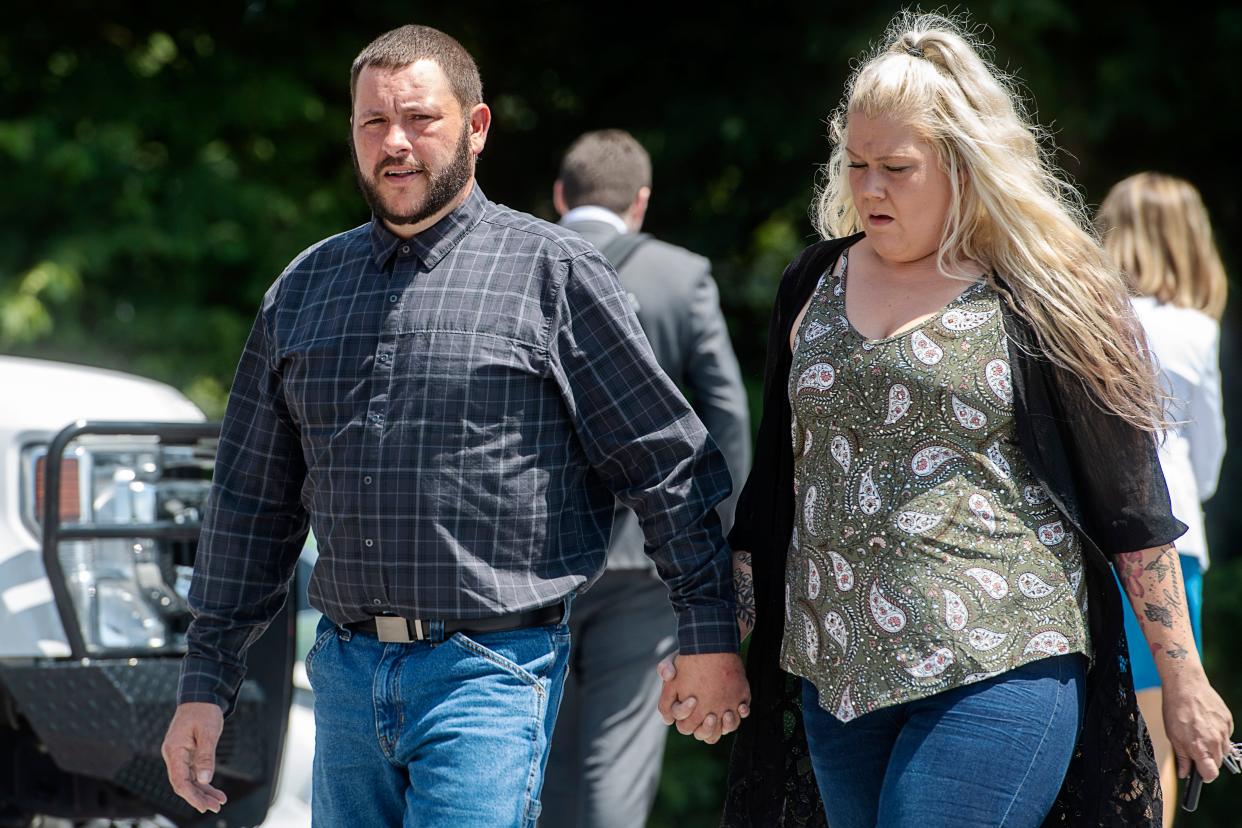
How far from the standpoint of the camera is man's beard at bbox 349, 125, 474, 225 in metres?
2.77

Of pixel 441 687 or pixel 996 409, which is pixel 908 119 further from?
pixel 441 687

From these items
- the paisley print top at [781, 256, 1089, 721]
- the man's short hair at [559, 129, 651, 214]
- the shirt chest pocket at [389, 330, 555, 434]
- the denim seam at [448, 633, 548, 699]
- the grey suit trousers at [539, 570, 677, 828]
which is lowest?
the grey suit trousers at [539, 570, 677, 828]

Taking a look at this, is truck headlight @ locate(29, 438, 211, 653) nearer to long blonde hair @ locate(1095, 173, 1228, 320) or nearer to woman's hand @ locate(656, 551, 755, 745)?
woman's hand @ locate(656, 551, 755, 745)

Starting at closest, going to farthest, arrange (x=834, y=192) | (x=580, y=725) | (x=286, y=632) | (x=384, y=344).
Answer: (x=384, y=344) < (x=834, y=192) < (x=286, y=632) < (x=580, y=725)

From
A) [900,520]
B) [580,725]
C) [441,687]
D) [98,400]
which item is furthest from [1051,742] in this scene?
[98,400]

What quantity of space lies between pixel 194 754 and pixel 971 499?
1497 mm

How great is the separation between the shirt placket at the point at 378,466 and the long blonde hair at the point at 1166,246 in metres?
2.40

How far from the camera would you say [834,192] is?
3033 millimetres

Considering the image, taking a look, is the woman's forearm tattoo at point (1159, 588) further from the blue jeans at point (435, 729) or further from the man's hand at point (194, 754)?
the man's hand at point (194, 754)

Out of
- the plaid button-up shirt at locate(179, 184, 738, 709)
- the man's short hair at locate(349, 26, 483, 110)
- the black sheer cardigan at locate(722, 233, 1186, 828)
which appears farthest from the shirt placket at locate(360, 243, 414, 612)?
the black sheer cardigan at locate(722, 233, 1186, 828)

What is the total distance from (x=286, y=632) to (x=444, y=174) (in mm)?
1712

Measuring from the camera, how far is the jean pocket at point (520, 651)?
8.68 feet

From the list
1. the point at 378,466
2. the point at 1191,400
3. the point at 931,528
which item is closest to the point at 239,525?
Answer: the point at 378,466

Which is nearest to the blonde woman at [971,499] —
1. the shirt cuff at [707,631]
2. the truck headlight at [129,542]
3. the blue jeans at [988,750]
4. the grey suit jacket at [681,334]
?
the blue jeans at [988,750]
